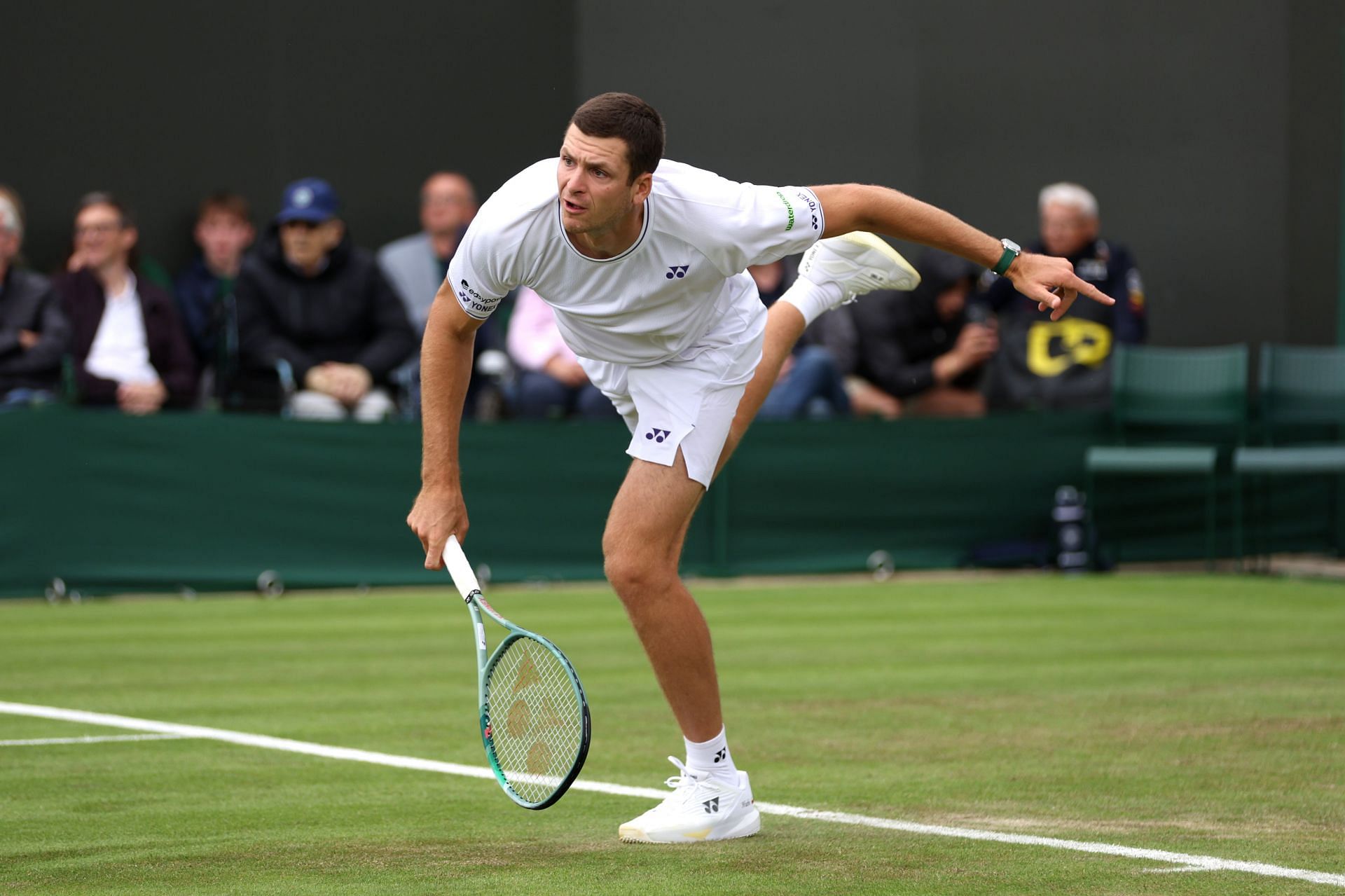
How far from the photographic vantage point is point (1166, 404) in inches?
590

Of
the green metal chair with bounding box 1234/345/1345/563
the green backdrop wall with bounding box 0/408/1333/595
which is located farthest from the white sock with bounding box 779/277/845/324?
the green metal chair with bounding box 1234/345/1345/563

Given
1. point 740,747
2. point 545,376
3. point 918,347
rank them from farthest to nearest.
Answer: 1. point 918,347
2. point 545,376
3. point 740,747

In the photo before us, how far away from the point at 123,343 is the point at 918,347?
5862mm

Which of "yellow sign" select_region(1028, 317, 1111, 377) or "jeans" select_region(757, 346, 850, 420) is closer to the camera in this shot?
"jeans" select_region(757, 346, 850, 420)

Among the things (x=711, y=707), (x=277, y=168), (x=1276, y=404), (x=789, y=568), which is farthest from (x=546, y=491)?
(x=711, y=707)

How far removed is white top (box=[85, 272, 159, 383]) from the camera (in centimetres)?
1334

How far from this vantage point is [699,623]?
18.5 feet

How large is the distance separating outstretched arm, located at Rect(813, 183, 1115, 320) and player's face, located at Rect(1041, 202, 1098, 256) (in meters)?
9.64

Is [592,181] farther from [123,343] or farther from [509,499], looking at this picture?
[123,343]

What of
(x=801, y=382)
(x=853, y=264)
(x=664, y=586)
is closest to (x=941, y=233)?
(x=664, y=586)

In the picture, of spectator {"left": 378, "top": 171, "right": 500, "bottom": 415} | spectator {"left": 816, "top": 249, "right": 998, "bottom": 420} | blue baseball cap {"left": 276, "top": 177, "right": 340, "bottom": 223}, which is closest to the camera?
blue baseball cap {"left": 276, "top": 177, "right": 340, "bottom": 223}

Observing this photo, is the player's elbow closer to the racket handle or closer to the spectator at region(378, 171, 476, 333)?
the racket handle

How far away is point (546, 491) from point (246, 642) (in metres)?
3.51

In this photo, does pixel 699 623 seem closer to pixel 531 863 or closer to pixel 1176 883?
pixel 531 863
